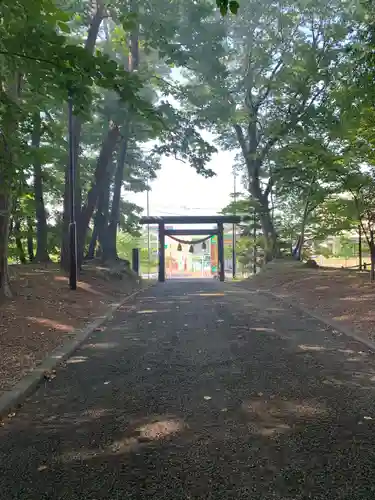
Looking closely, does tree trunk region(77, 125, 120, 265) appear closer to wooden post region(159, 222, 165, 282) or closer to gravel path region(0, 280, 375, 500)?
gravel path region(0, 280, 375, 500)

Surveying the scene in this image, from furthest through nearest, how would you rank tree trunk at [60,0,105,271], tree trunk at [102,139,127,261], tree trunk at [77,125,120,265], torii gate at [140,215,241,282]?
torii gate at [140,215,241,282] < tree trunk at [102,139,127,261] < tree trunk at [77,125,120,265] < tree trunk at [60,0,105,271]

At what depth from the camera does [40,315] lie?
9750 millimetres

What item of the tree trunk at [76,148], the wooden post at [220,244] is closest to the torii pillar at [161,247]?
the wooden post at [220,244]

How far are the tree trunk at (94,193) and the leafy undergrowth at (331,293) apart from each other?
8029 millimetres

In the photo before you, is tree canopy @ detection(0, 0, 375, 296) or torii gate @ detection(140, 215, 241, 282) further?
torii gate @ detection(140, 215, 241, 282)

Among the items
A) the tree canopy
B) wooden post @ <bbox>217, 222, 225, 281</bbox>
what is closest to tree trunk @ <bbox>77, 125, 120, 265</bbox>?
the tree canopy

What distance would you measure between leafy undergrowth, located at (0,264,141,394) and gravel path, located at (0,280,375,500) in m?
0.63

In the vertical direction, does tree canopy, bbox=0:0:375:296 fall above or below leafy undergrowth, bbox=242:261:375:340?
above

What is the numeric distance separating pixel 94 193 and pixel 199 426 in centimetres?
1595

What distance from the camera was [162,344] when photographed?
776 cm

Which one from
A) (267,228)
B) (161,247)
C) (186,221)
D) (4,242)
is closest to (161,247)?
(161,247)

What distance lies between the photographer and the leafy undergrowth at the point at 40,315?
6.58 m

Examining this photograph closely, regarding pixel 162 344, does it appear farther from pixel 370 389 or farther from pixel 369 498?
pixel 369 498

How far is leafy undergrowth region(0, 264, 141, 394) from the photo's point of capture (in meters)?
6.58
